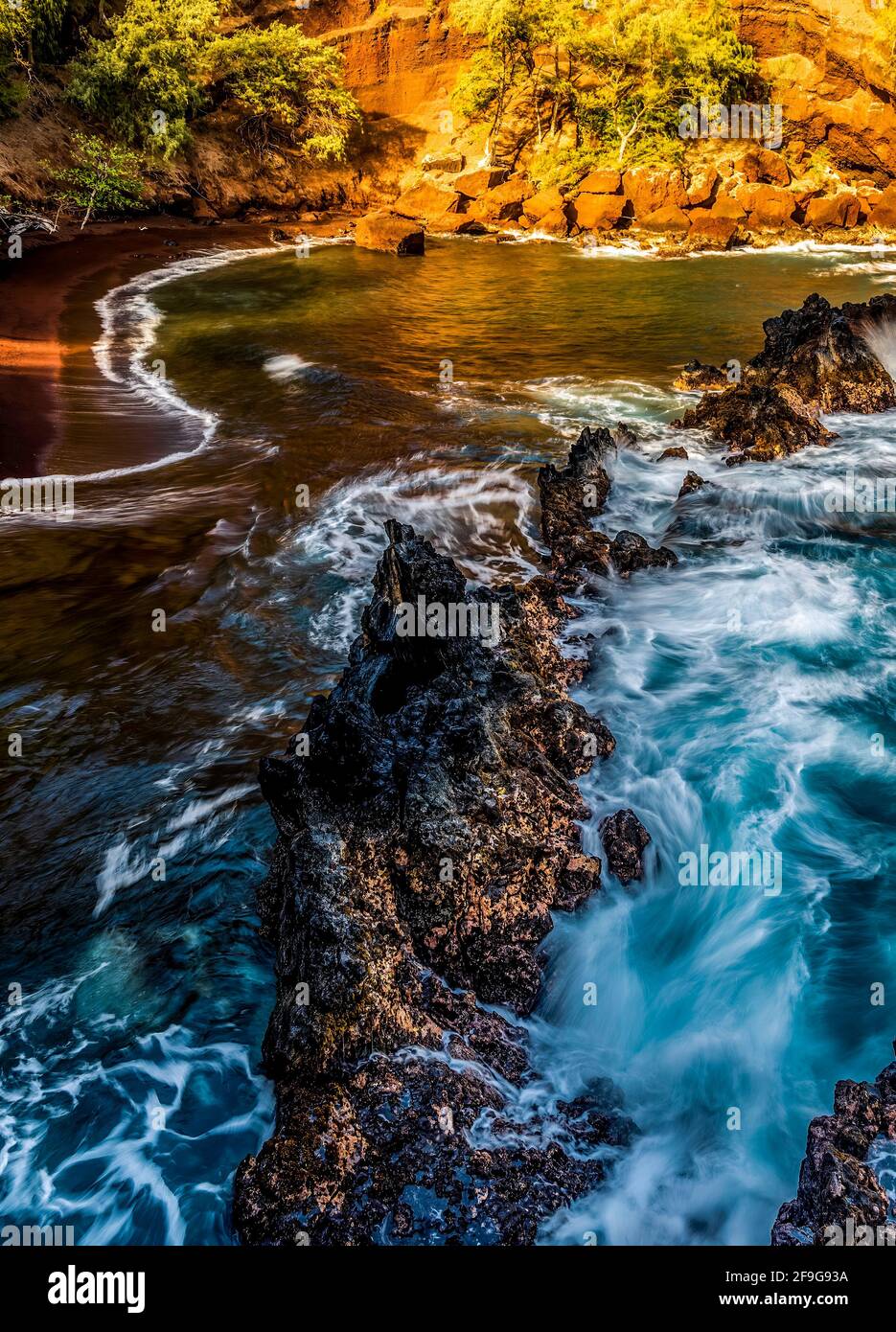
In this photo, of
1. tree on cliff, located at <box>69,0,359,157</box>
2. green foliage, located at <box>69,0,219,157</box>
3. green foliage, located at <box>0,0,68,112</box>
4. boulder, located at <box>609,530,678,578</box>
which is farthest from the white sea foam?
tree on cliff, located at <box>69,0,359,157</box>

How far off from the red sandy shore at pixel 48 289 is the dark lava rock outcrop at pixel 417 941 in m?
9.83

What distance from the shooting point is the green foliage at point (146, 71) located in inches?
1246

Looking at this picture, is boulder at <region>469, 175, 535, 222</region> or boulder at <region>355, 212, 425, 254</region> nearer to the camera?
boulder at <region>355, 212, 425, 254</region>

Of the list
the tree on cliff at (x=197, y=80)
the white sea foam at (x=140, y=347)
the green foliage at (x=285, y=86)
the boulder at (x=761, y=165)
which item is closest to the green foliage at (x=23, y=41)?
the tree on cliff at (x=197, y=80)

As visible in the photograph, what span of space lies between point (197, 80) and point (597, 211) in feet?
64.0

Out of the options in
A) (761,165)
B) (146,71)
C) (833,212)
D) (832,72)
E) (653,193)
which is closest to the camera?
(146,71)

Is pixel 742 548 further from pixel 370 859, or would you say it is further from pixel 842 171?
pixel 842 171

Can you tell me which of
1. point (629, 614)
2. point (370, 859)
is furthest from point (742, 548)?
point (370, 859)

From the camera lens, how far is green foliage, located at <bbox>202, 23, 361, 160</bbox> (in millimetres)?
36656

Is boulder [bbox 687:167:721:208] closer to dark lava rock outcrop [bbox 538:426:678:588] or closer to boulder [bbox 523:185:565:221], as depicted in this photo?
boulder [bbox 523:185:565:221]

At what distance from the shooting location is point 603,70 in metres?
41.2

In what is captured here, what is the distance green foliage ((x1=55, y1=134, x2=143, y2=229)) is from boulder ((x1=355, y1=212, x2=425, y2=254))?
9.38m

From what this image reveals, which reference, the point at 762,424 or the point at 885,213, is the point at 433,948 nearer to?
the point at 762,424

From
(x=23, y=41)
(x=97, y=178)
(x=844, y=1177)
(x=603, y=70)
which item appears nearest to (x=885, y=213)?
(x=603, y=70)
